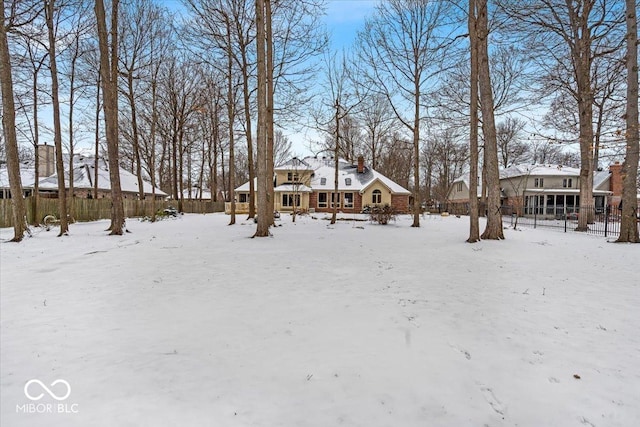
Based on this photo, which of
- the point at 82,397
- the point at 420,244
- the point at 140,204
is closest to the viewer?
the point at 82,397

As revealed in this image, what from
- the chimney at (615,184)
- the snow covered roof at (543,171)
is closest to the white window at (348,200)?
the snow covered roof at (543,171)

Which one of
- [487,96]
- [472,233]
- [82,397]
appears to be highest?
[487,96]

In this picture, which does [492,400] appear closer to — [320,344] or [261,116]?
[320,344]

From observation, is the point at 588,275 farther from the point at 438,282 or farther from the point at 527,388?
the point at 527,388

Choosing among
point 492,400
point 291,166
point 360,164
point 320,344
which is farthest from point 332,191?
point 492,400

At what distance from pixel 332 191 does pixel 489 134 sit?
2201 cm

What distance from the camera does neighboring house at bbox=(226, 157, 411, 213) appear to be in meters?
31.1

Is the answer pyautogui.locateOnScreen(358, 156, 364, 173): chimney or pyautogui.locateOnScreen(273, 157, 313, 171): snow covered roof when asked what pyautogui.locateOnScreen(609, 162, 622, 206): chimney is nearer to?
pyautogui.locateOnScreen(358, 156, 364, 173): chimney

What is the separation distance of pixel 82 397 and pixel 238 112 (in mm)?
17626

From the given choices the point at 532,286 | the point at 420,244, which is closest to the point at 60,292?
the point at 532,286

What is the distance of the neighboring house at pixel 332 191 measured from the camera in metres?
31.1

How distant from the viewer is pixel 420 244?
10039mm

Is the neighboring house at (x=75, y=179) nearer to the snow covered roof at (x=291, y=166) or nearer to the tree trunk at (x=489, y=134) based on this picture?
the snow covered roof at (x=291, y=166)
